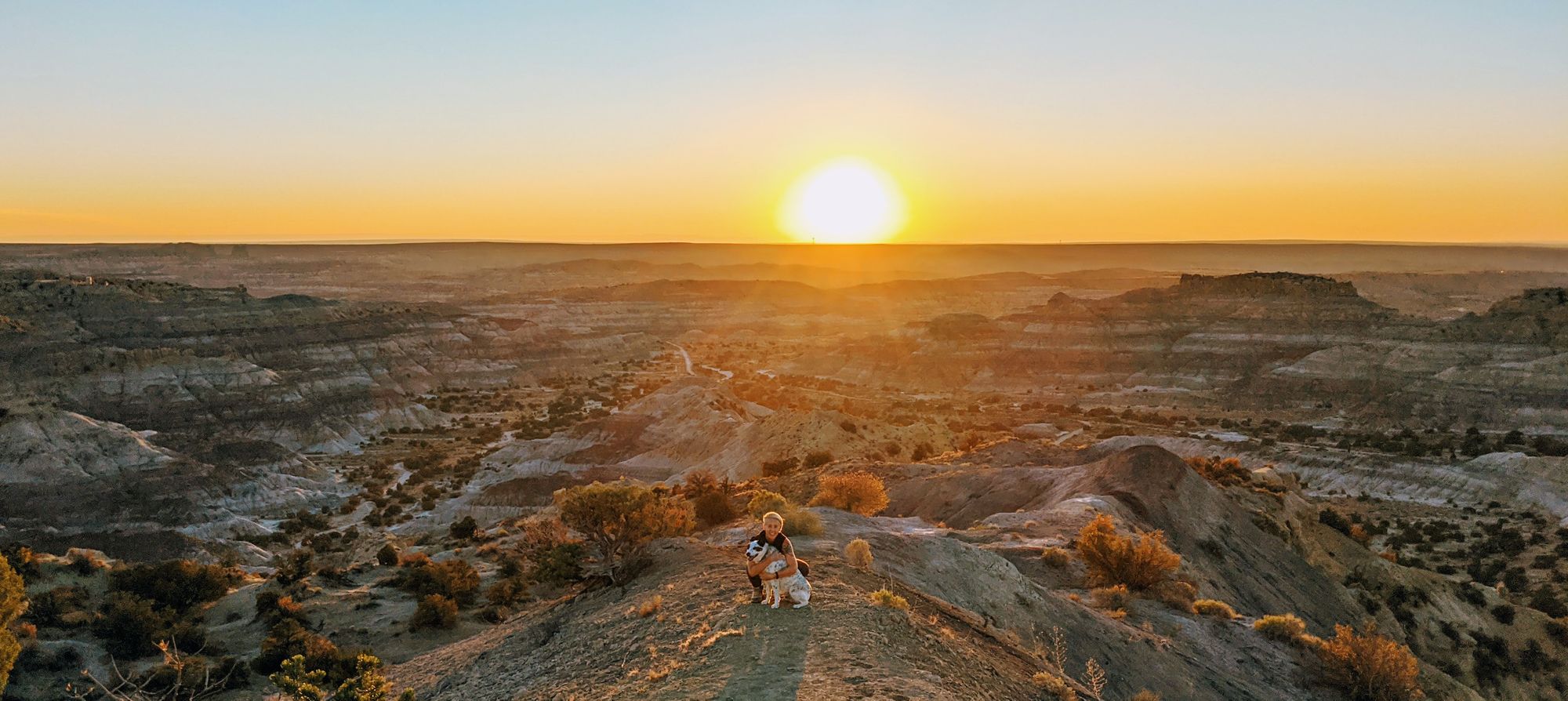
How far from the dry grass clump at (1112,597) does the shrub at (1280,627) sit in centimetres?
293

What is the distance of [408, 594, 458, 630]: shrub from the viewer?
21750 millimetres

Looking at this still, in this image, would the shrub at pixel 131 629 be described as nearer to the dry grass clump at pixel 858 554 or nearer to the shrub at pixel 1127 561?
the dry grass clump at pixel 858 554

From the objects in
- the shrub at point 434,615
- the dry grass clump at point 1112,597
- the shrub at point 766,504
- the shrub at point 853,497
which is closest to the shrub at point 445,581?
the shrub at point 434,615

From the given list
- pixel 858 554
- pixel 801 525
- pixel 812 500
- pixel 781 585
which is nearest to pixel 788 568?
pixel 781 585

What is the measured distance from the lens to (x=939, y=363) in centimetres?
10612

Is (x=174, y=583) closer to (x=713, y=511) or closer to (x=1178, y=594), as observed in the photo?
(x=713, y=511)

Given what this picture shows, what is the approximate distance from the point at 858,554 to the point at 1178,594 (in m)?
9.75

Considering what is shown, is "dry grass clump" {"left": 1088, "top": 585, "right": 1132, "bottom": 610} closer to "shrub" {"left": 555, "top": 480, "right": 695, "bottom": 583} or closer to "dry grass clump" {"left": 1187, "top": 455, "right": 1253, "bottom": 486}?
"shrub" {"left": 555, "top": 480, "right": 695, "bottom": 583}

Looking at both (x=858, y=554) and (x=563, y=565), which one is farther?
(x=563, y=565)

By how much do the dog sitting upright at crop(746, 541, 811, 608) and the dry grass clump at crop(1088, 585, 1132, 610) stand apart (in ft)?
35.1

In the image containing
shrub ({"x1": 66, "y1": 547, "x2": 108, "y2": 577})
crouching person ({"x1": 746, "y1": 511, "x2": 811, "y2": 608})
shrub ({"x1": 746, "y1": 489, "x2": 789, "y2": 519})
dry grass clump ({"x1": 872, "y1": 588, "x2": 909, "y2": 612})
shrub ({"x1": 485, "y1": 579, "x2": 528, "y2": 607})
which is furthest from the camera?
shrub ({"x1": 66, "y1": 547, "x2": 108, "y2": 577})

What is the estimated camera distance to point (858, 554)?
1647 cm

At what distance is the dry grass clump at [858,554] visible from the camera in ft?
53.4

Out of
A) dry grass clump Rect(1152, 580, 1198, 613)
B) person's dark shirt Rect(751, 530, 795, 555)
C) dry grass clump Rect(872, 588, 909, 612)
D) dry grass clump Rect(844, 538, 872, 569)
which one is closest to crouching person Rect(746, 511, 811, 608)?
person's dark shirt Rect(751, 530, 795, 555)
